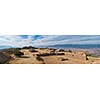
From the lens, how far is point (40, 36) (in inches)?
113

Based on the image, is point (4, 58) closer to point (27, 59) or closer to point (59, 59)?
point (27, 59)

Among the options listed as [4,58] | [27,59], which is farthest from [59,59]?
[4,58]
